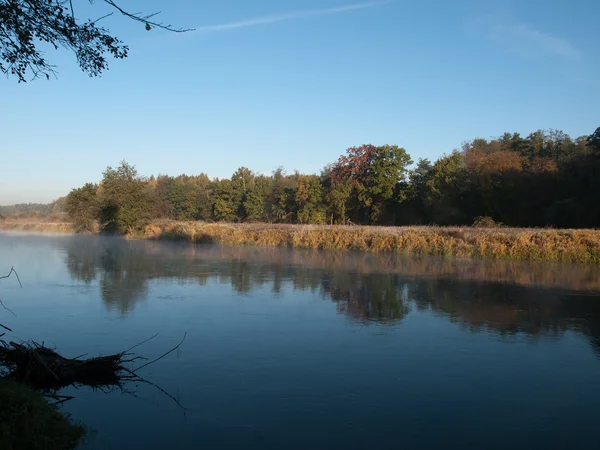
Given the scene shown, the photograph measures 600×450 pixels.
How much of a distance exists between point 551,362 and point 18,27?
27.2ft

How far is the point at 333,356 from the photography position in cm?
769

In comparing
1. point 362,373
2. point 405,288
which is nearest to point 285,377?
point 362,373

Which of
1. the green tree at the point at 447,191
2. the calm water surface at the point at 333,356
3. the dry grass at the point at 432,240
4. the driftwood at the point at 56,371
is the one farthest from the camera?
the green tree at the point at 447,191

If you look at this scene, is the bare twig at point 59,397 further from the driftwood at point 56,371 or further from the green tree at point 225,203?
the green tree at point 225,203

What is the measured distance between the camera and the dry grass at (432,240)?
21469mm

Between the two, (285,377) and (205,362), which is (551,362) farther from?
(205,362)

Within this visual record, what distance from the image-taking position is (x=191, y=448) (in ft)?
15.8

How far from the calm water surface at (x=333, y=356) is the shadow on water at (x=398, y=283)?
0.09 meters

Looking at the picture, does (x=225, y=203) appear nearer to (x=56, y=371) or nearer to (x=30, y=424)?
(x=56, y=371)

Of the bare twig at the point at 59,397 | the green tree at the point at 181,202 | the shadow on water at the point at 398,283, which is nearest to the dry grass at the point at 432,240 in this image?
the shadow on water at the point at 398,283

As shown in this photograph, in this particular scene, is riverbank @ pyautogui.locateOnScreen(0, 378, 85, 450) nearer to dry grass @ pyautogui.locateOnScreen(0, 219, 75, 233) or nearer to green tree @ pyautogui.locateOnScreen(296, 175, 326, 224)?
green tree @ pyautogui.locateOnScreen(296, 175, 326, 224)

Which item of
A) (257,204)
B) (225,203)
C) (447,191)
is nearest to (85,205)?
(225,203)

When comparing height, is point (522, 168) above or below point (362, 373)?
above

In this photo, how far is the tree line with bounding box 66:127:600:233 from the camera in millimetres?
33344
